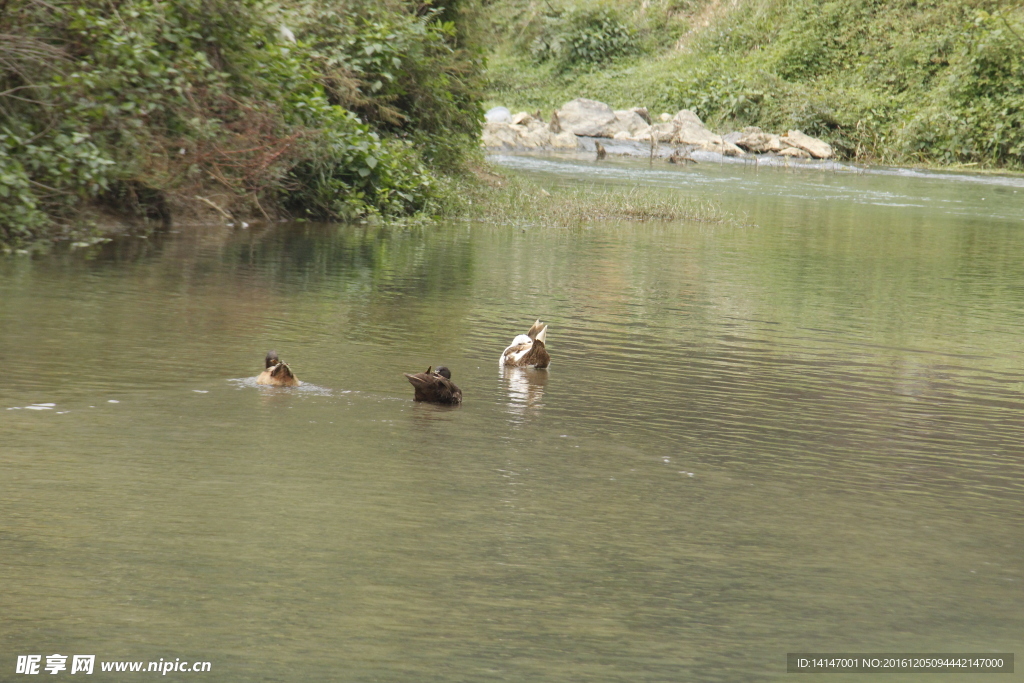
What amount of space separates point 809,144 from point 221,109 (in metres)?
30.2

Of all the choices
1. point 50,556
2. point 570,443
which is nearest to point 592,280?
point 570,443

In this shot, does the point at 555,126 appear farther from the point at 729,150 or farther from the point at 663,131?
the point at 729,150

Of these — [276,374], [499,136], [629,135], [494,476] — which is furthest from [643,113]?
[494,476]

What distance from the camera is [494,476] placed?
6.10m

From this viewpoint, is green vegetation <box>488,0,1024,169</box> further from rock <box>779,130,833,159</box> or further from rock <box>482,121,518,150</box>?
rock <box>482,121,518,150</box>

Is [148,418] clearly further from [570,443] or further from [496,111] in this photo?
[496,111]

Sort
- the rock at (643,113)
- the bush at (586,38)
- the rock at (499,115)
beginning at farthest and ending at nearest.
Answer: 1. the bush at (586,38)
2. the rock at (643,113)
3. the rock at (499,115)

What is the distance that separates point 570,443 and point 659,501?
110 cm

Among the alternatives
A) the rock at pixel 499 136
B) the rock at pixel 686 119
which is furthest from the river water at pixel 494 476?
the rock at pixel 686 119

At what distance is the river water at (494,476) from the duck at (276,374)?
0.15 metres

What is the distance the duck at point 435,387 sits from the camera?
23.9 feet

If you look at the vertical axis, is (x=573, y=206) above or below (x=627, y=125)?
below

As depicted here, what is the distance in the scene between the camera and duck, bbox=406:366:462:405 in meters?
7.28

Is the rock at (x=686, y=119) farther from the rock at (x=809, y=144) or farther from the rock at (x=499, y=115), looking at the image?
the rock at (x=499, y=115)
